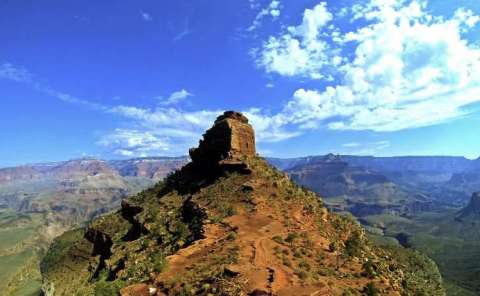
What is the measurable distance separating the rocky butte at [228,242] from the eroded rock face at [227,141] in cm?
24

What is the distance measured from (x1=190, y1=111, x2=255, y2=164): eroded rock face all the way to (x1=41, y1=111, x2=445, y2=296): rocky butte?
24cm

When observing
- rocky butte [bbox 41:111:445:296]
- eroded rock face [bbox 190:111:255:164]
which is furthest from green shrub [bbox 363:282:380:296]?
eroded rock face [bbox 190:111:255:164]

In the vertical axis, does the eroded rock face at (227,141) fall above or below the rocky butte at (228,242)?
above

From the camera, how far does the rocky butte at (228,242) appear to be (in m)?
47.6

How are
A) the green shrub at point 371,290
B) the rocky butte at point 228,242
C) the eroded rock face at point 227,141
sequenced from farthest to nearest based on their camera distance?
the eroded rock face at point 227,141, the rocky butte at point 228,242, the green shrub at point 371,290

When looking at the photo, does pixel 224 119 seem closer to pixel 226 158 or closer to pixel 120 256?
pixel 226 158

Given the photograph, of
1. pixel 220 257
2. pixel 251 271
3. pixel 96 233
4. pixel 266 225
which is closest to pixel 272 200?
pixel 266 225

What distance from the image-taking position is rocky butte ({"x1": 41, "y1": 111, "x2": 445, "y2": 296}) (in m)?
47.6

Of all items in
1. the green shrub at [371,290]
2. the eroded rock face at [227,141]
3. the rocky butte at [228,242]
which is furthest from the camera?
the eroded rock face at [227,141]

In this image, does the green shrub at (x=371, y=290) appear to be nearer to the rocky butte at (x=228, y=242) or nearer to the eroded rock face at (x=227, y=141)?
the rocky butte at (x=228, y=242)

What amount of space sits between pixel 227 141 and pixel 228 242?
39590 millimetres

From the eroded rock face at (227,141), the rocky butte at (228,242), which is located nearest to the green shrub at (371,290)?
the rocky butte at (228,242)

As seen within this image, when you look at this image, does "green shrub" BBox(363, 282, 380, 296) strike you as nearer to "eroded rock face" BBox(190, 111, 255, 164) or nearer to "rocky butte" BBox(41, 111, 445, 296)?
"rocky butte" BBox(41, 111, 445, 296)

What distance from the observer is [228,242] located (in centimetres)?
6044
